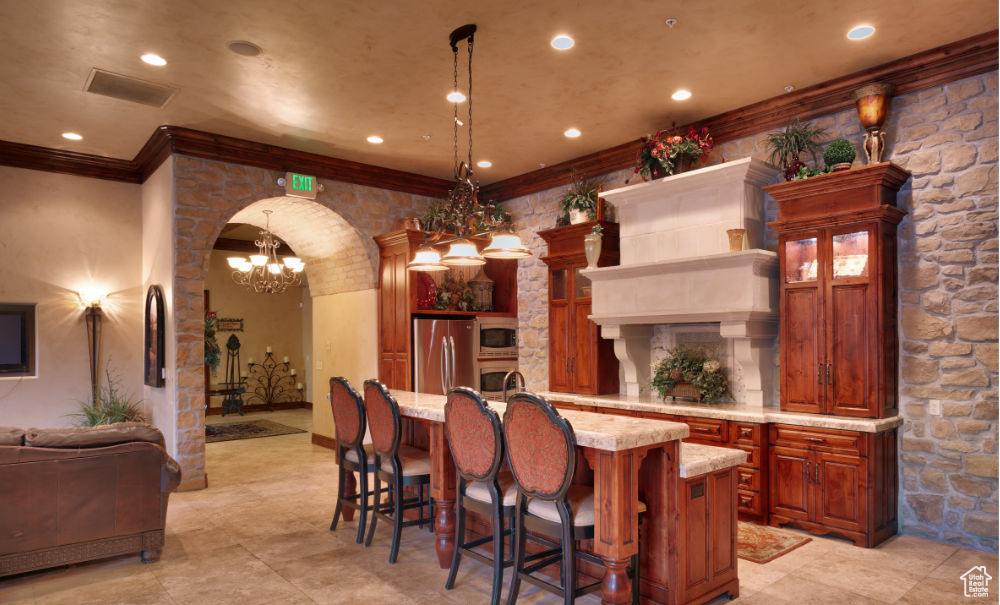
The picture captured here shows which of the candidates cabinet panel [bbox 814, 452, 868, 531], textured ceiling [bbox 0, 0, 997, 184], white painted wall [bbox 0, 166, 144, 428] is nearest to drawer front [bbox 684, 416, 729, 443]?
cabinet panel [bbox 814, 452, 868, 531]

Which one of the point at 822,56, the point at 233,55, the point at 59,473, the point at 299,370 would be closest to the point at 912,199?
the point at 822,56

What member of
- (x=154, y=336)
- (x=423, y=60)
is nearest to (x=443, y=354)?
(x=154, y=336)

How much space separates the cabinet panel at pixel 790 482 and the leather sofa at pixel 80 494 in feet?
13.2

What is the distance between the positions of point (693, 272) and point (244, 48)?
3.67 meters

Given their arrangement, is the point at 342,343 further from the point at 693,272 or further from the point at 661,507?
the point at 661,507

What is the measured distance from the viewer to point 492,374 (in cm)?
720

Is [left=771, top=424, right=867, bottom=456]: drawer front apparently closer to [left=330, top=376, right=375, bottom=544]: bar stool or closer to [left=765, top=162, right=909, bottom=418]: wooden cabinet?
[left=765, top=162, right=909, bottom=418]: wooden cabinet

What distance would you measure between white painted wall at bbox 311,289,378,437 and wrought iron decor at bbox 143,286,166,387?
205cm

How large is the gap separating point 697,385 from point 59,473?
4.48m

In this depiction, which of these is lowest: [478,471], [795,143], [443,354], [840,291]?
[478,471]

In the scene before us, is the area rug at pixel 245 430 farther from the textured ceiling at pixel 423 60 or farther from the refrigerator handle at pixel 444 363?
the textured ceiling at pixel 423 60

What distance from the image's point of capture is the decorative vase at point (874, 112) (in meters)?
4.24

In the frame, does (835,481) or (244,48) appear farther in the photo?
(835,481)

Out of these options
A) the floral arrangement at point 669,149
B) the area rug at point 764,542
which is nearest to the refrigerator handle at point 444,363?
the floral arrangement at point 669,149
